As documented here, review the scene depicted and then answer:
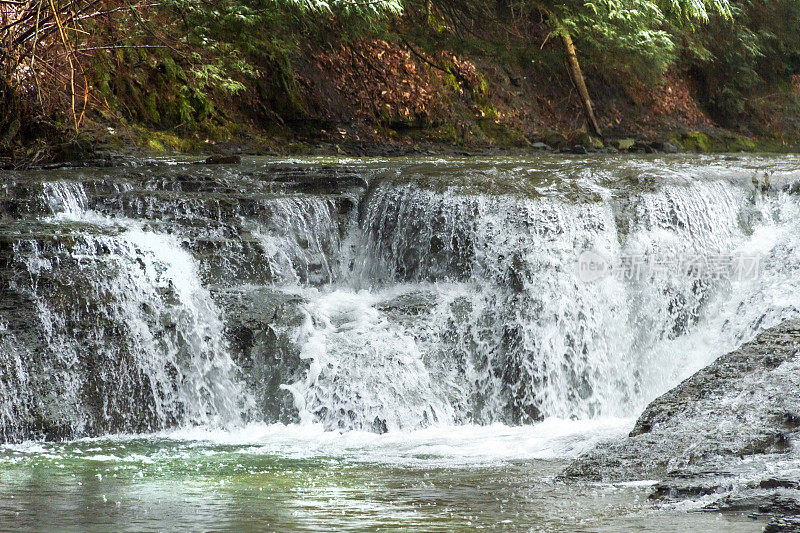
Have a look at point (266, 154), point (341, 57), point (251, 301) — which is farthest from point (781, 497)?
point (341, 57)

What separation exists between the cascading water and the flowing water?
0.02 metres

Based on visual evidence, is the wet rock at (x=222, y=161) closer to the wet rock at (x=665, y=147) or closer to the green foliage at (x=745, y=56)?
the wet rock at (x=665, y=147)

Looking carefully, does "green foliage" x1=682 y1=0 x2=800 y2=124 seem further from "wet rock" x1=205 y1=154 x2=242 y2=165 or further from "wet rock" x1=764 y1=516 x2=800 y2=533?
"wet rock" x1=764 y1=516 x2=800 y2=533

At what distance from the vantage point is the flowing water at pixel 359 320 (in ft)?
17.4

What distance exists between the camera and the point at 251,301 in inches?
315

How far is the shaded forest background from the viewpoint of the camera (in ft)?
37.0

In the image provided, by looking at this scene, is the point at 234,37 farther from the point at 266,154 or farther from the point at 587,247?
the point at 587,247

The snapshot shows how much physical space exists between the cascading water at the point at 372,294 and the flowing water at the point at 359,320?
0.9 inches

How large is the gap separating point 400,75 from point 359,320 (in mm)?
9502

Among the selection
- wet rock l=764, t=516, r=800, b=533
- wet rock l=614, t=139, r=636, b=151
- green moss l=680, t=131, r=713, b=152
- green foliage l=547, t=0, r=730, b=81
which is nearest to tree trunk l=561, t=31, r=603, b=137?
green foliage l=547, t=0, r=730, b=81

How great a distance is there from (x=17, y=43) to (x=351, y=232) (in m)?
3.91

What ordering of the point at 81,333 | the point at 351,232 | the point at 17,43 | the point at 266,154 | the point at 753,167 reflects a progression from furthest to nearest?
the point at 266,154
the point at 753,167
the point at 351,232
the point at 17,43
the point at 81,333

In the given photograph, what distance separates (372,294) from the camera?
9211mm

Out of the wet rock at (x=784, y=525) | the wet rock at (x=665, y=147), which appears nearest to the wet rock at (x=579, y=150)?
the wet rock at (x=665, y=147)
